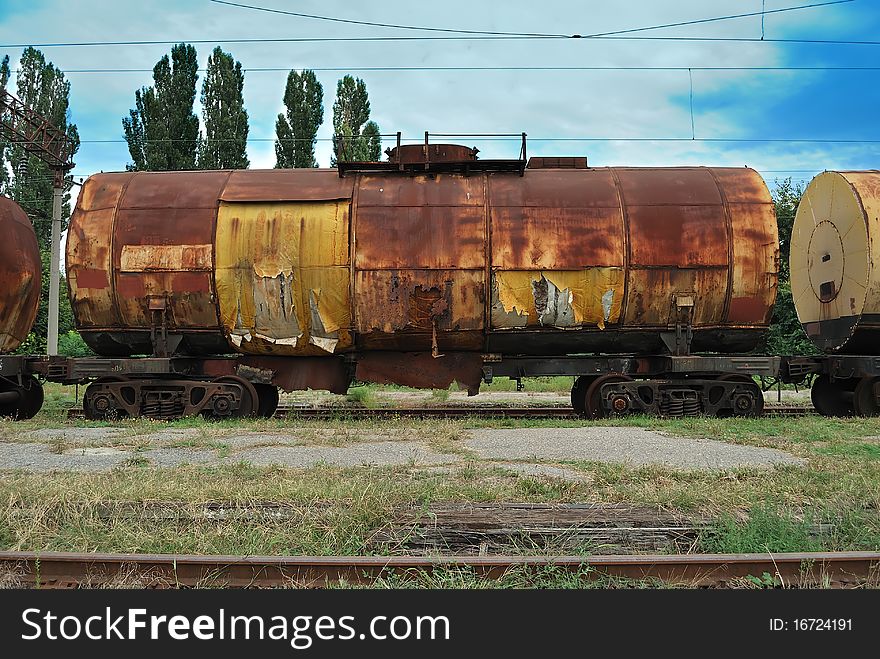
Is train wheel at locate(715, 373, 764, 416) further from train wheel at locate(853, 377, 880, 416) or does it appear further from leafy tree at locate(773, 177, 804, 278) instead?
leafy tree at locate(773, 177, 804, 278)

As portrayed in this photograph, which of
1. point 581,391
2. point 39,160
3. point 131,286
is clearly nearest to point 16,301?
point 131,286

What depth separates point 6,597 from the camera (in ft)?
10.5

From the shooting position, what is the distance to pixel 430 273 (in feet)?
34.9

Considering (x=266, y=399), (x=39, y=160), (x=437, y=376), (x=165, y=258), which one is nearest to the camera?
(x=165, y=258)

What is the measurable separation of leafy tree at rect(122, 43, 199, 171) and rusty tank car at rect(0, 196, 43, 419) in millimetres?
19460

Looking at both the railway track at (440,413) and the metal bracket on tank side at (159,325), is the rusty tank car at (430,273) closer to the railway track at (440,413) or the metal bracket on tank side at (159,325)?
the metal bracket on tank side at (159,325)

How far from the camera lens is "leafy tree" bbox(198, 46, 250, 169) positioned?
101 feet

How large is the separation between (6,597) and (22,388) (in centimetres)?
1020

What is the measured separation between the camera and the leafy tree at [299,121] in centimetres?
3216

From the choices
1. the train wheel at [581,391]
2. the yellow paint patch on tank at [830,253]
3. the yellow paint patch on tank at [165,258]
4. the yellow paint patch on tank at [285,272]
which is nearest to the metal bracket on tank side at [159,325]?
the yellow paint patch on tank at [165,258]

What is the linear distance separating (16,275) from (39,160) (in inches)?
1288

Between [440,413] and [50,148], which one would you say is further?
[50,148]

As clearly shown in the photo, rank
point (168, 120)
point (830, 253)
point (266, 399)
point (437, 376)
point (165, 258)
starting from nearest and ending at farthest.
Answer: point (165, 258) < point (437, 376) < point (830, 253) < point (266, 399) < point (168, 120)

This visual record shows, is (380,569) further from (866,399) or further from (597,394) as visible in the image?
(866,399)
